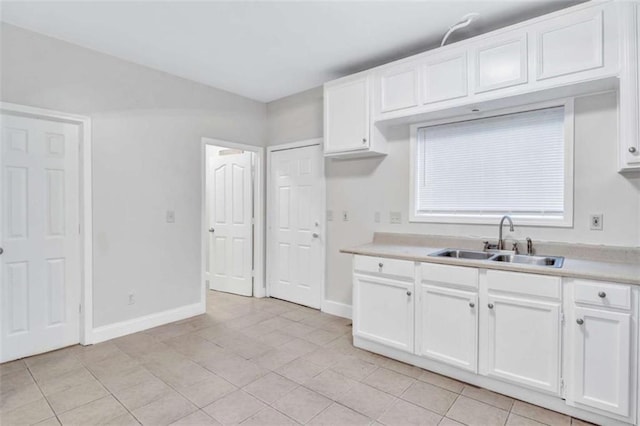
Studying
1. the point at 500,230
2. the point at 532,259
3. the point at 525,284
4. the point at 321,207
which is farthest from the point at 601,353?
the point at 321,207

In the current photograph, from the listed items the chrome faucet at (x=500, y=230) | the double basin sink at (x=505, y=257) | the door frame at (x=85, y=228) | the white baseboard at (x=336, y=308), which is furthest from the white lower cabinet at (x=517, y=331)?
the door frame at (x=85, y=228)

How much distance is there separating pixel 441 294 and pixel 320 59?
95.2 inches

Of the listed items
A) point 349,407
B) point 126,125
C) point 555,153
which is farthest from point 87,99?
point 555,153

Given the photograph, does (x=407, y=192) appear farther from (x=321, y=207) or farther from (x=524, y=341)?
(x=524, y=341)

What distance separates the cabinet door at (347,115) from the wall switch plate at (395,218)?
0.73 metres

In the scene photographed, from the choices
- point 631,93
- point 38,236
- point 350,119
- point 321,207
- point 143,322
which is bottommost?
point 143,322

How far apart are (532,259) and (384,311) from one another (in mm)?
1182

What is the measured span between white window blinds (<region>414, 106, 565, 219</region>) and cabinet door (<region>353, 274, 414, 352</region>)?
88cm

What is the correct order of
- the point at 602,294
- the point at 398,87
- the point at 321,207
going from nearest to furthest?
the point at 602,294
the point at 398,87
the point at 321,207

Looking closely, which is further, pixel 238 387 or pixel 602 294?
pixel 238 387

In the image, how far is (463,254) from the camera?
2877 millimetres

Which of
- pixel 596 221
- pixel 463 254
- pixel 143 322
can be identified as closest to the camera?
pixel 596 221

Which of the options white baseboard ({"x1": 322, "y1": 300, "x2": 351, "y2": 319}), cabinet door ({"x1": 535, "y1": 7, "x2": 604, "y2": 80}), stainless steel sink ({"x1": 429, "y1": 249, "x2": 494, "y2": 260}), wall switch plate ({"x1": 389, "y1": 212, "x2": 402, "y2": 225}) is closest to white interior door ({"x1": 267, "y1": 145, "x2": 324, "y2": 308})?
white baseboard ({"x1": 322, "y1": 300, "x2": 351, "y2": 319})

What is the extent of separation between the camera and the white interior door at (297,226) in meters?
4.17
